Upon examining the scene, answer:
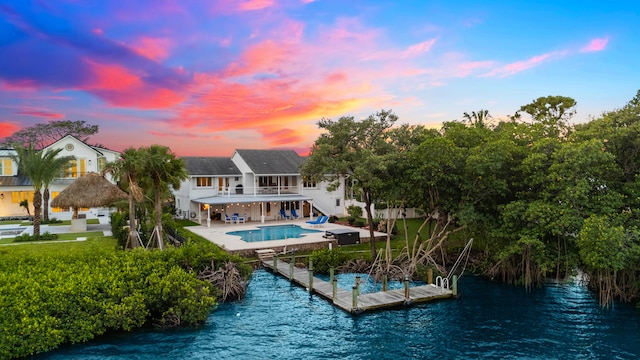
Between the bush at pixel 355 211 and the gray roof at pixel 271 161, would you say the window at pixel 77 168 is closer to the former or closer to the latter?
the gray roof at pixel 271 161

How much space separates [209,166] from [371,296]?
28.8 m

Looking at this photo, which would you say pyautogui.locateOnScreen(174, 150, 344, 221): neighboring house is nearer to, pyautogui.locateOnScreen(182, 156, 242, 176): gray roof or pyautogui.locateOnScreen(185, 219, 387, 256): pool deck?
pyautogui.locateOnScreen(182, 156, 242, 176): gray roof

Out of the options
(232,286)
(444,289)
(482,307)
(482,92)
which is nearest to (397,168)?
(444,289)

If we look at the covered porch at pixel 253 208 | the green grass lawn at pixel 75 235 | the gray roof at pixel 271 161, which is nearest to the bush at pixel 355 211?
the covered porch at pixel 253 208

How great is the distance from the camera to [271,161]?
1726 inches

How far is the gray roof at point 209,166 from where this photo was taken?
1615 inches

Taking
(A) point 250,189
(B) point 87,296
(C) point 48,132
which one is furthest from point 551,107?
(C) point 48,132

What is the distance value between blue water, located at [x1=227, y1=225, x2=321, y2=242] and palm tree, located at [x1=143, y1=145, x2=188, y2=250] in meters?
8.00

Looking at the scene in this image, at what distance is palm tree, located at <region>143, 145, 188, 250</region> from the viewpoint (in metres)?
21.1

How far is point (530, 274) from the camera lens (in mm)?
20109

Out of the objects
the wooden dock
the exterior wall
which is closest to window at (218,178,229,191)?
the exterior wall

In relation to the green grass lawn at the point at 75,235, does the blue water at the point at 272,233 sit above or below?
below

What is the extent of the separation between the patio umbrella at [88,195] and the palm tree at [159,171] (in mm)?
11323

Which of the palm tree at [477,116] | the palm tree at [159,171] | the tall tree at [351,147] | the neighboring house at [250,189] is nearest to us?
the tall tree at [351,147]
